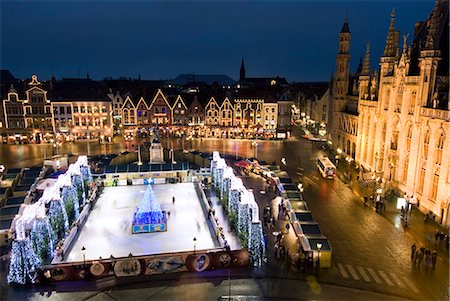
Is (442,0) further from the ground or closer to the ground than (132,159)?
further from the ground

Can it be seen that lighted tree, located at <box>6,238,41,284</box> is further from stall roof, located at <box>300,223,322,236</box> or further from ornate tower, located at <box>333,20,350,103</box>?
ornate tower, located at <box>333,20,350,103</box>

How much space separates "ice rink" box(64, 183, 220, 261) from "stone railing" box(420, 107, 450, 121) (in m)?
25.6

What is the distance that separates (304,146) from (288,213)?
4492 cm

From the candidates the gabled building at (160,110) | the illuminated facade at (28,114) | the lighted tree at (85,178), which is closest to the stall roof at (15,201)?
the lighted tree at (85,178)

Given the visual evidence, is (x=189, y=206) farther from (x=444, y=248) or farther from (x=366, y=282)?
(x=444, y=248)

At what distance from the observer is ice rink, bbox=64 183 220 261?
29656mm

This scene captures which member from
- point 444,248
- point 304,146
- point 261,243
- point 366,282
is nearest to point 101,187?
point 261,243

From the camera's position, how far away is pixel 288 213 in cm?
3672

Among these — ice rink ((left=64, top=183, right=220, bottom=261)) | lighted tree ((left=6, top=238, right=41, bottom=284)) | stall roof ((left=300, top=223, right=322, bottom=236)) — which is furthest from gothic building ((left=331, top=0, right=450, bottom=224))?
lighted tree ((left=6, top=238, right=41, bottom=284))

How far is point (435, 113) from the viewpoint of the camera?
38.0 metres

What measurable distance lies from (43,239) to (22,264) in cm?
303

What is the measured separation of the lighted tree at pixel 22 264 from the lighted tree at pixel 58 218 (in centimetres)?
597

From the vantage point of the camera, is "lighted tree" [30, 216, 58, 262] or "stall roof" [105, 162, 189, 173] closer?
"lighted tree" [30, 216, 58, 262]

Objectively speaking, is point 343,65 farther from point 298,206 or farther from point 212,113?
point 298,206
